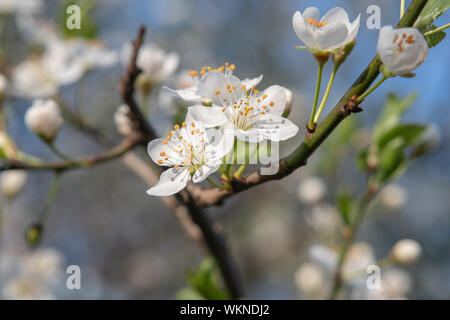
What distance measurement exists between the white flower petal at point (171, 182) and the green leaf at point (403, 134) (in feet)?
1.79

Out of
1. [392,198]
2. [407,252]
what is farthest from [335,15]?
[392,198]

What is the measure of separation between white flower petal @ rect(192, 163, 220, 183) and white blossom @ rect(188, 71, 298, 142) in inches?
2.3

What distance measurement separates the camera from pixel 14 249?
3293mm

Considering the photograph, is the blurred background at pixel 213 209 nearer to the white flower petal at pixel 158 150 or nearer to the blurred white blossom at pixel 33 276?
the blurred white blossom at pixel 33 276

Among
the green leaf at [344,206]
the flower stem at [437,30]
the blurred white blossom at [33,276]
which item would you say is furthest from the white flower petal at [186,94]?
the blurred white blossom at [33,276]

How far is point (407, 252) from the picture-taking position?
115 cm

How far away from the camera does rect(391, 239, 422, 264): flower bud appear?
44.8 inches

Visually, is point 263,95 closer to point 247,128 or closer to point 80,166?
point 247,128

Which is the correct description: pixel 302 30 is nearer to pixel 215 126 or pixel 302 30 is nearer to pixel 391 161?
pixel 215 126

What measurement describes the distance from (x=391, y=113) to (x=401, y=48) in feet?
1.83

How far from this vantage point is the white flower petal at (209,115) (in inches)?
24.7

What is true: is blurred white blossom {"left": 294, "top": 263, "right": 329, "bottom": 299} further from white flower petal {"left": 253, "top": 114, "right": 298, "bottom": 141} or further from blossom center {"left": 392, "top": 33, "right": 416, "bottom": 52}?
blossom center {"left": 392, "top": 33, "right": 416, "bottom": 52}

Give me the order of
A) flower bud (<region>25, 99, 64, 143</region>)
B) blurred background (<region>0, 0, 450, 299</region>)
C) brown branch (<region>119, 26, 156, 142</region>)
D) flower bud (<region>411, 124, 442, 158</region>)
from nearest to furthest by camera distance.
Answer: brown branch (<region>119, 26, 156, 142</region>) → flower bud (<region>25, 99, 64, 143</region>) → flower bud (<region>411, 124, 442, 158</region>) → blurred background (<region>0, 0, 450, 299</region>)

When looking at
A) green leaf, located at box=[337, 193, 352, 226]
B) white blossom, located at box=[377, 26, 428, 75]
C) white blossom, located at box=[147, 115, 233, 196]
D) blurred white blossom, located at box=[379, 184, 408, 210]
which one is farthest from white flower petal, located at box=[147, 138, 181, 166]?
blurred white blossom, located at box=[379, 184, 408, 210]
